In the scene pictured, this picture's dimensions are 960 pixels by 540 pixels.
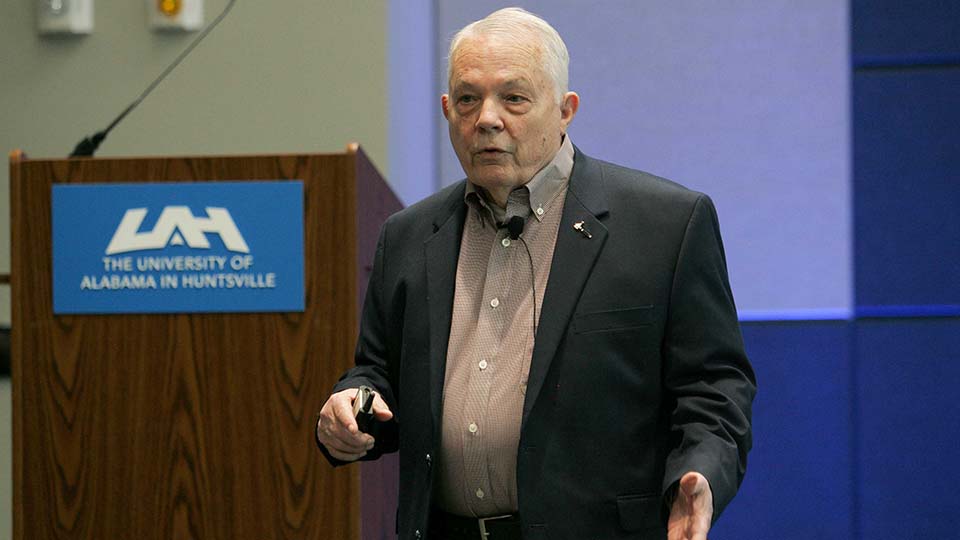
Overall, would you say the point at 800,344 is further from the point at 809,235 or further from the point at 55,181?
the point at 55,181

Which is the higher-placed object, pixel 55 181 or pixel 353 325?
pixel 55 181

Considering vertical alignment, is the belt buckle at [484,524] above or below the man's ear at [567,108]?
below

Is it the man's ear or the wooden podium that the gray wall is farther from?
the man's ear

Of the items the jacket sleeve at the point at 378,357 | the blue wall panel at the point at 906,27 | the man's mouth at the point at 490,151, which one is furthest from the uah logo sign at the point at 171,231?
the blue wall panel at the point at 906,27

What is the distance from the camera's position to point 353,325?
2.35 metres

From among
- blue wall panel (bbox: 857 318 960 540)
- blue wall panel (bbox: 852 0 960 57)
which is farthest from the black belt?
blue wall panel (bbox: 852 0 960 57)

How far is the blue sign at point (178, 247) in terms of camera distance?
92.3 inches

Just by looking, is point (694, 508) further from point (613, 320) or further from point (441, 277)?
point (441, 277)

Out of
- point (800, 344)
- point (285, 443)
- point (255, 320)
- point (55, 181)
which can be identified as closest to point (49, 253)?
point (55, 181)

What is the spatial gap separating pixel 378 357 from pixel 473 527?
0.31 meters

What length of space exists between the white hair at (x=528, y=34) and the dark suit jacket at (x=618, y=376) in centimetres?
16

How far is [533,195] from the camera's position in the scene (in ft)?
5.57

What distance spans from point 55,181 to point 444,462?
112cm

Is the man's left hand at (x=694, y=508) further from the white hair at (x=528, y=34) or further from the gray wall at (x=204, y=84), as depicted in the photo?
the gray wall at (x=204, y=84)
